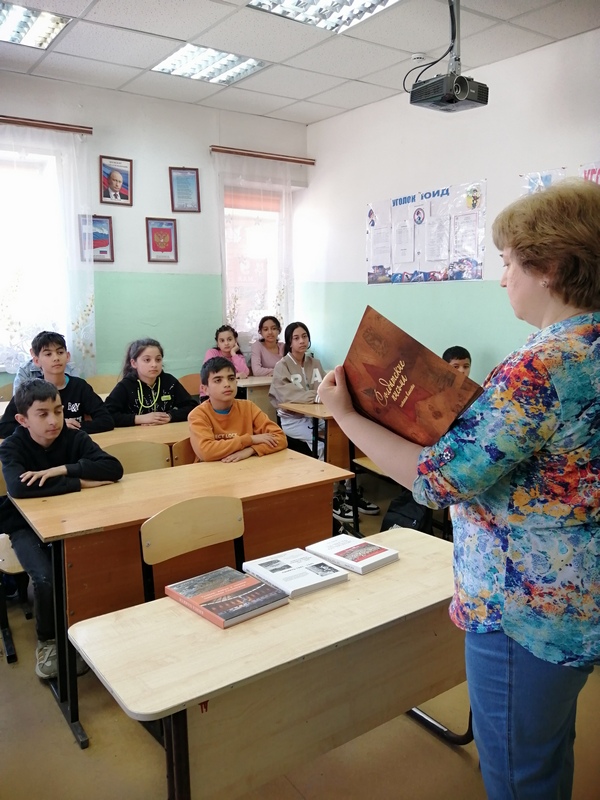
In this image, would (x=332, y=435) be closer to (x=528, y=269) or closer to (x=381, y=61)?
(x=381, y=61)

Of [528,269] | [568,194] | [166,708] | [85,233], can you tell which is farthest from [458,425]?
[85,233]

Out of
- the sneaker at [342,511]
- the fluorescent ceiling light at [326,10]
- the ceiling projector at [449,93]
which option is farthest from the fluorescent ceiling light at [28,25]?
the sneaker at [342,511]

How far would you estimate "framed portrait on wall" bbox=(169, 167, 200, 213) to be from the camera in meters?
5.32

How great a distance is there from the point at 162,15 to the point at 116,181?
67.2 inches

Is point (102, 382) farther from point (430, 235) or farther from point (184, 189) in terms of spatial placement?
point (430, 235)

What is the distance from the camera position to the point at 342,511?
4.26m

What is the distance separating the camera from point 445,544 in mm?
2014

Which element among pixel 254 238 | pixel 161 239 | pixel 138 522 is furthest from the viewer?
pixel 254 238

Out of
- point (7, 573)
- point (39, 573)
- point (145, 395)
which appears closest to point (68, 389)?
point (145, 395)

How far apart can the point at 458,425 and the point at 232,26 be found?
3.48 m

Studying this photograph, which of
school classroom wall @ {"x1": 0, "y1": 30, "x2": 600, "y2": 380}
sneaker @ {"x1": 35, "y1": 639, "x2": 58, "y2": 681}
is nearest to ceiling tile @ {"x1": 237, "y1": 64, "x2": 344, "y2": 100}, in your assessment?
school classroom wall @ {"x1": 0, "y1": 30, "x2": 600, "y2": 380}

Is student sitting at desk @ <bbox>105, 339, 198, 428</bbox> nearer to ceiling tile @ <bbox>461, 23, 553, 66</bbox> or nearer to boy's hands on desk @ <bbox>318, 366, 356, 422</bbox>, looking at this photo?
ceiling tile @ <bbox>461, 23, 553, 66</bbox>

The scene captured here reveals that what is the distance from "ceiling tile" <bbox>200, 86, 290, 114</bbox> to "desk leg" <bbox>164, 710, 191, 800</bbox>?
463 cm

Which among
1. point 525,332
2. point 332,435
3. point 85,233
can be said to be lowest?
point 332,435
